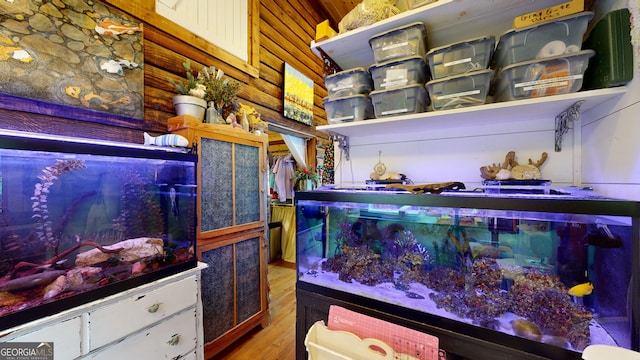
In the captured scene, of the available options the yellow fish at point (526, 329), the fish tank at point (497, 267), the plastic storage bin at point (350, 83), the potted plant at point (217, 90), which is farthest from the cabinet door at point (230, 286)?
the yellow fish at point (526, 329)

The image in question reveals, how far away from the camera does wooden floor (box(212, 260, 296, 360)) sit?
1729 mm

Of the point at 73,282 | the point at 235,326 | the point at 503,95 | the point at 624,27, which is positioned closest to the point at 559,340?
the point at 503,95

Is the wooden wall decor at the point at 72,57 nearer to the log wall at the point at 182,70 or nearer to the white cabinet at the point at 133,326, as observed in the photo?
the log wall at the point at 182,70

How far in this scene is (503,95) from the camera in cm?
94

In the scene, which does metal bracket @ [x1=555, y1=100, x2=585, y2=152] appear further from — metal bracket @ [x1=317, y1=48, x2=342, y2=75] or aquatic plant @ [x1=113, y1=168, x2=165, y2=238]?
aquatic plant @ [x1=113, y1=168, x2=165, y2=238]

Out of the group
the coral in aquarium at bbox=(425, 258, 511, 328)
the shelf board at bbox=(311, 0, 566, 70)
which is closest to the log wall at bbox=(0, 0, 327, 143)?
the shelf board at bbox=(311, 0, 566, 70)

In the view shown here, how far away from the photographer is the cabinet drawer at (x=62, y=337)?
0.82 m

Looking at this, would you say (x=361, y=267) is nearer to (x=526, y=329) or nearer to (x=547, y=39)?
→ (x=526, y=329)

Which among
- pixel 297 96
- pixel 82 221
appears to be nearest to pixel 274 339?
pixel 82 221

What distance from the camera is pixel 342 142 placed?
146 centimetres

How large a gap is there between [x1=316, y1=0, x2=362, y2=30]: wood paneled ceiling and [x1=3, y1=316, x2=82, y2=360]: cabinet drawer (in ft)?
13.1

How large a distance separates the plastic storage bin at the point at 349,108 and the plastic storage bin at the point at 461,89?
0.32 m

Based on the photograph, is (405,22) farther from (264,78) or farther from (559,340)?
(264,78)

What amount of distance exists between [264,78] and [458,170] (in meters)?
2.32
